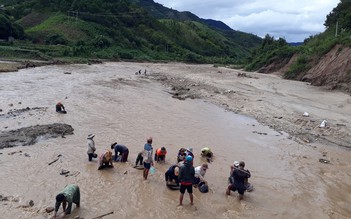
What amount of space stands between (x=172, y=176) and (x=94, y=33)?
9234 cm

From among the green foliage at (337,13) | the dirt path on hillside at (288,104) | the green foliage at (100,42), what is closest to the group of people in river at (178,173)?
the dirt path on hillside at (288,104)

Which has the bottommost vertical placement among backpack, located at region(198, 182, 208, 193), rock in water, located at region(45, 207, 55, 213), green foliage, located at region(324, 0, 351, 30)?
rock in water, located at region(45, 207, 55, 213)

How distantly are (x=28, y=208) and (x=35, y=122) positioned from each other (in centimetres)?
1064

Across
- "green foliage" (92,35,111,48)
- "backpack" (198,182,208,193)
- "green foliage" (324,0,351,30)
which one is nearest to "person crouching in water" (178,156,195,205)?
"backpack" (198,182,208,193)

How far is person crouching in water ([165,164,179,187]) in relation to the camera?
42.0 feet

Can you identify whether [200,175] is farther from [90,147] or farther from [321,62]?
[321,62]

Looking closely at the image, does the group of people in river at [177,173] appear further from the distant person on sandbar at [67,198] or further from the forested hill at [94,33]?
the forested hill at [94,33]

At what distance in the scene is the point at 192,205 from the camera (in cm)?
1149

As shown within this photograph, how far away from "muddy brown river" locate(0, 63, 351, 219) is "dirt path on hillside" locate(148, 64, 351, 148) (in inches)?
52.3

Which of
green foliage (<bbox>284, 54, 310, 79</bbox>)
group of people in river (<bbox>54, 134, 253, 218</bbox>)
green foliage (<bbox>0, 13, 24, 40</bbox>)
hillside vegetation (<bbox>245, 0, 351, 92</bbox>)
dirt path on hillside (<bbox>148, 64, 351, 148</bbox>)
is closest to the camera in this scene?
group of people in river (<bbox>54, 134, 253, 218</bbox>)

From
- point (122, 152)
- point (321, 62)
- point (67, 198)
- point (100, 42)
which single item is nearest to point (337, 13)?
point (321, 62)

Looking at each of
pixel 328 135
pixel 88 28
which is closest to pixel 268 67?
pixel 328 135

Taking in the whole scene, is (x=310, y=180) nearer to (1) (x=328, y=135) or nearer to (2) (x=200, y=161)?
(2) (x=200, y=161)

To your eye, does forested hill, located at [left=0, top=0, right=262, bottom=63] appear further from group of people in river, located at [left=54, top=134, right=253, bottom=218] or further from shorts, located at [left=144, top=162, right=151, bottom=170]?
shorts, located at [left=144, top=162, right=151, bottom=170]
